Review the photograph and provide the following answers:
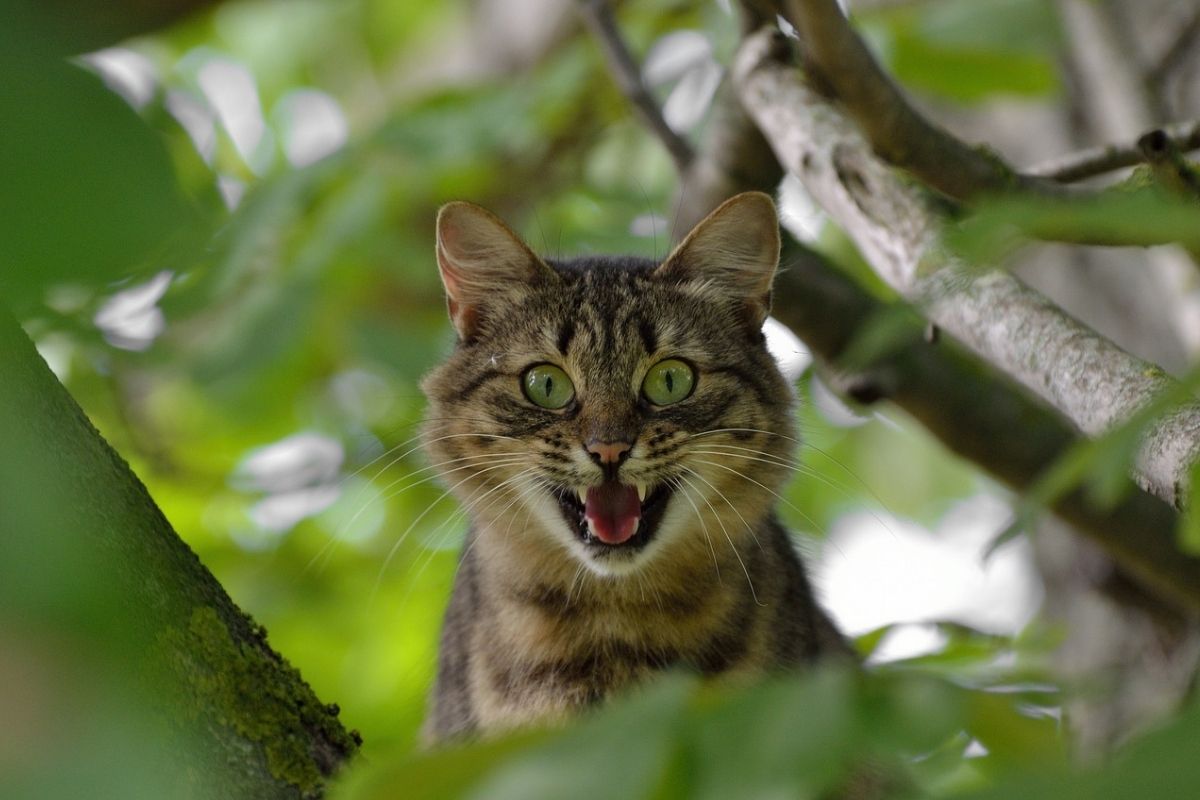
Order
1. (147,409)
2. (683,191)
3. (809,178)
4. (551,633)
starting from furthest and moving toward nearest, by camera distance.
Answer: (147,409), (683,191), (551,633), (809,178)

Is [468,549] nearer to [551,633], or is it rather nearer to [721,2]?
[551,633]

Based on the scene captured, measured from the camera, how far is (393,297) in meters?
5.95

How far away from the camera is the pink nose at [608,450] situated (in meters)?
3.19

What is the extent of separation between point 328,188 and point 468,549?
58.7 inches

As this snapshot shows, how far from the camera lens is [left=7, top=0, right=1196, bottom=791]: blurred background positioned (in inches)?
147

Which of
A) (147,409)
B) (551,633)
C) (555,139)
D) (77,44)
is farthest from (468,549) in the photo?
(77,44)

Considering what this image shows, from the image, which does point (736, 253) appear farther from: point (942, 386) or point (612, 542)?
point (612, 542)

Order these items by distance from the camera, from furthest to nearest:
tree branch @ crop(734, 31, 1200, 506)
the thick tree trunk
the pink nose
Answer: the pink nose, tree branch @ crop(734, 31, 1200, 506), the thick tree trunk

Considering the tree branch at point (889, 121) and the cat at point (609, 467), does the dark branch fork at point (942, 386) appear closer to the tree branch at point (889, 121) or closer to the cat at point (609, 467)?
the cat at point (609, 467)

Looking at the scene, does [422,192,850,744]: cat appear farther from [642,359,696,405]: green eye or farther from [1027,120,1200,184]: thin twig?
[1027,120,1200,184]: thin twig

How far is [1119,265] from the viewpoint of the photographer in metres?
5.43

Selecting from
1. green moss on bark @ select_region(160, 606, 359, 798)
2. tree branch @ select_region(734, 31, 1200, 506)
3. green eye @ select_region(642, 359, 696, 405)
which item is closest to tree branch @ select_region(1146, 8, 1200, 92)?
tree branch @ select_region(734, 31, 1200, 506)

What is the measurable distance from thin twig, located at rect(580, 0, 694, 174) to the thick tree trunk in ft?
5.64

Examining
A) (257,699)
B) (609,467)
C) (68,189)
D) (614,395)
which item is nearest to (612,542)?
(609,467)
